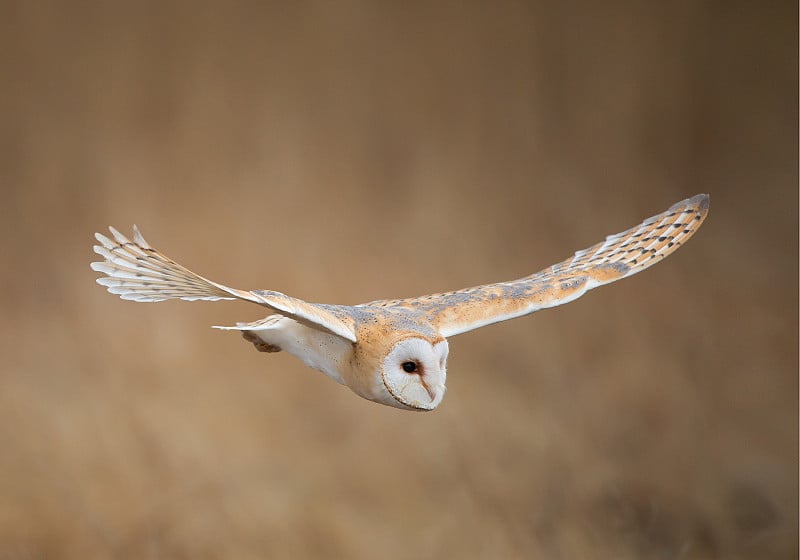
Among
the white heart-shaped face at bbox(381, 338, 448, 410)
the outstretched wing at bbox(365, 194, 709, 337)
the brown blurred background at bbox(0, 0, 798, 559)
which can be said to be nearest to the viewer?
the white heart-shaped face at bbox(381, 338, 448, 410)

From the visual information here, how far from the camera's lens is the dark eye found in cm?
188

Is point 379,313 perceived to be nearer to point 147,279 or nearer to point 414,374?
point 414,374

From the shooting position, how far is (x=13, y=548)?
11.9 feet

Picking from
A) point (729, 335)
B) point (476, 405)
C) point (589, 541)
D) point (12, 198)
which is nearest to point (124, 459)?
point (12, 198)

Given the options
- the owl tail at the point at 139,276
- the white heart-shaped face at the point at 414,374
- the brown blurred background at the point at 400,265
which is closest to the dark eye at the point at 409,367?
the white heart-shaped face at the point at 414,374

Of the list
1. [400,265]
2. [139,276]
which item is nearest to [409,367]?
[139,276]

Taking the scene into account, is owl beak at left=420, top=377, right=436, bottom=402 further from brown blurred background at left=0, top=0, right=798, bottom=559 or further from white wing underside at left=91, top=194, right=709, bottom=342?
brown blurred background at left=0, top=0, right=798, bottom=559

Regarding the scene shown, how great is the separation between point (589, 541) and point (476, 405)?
555 mm

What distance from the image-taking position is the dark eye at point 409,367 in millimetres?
1875

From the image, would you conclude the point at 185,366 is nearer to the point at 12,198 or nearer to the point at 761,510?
the point at 12,198

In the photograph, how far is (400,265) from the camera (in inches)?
153

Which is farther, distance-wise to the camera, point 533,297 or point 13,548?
point 13,548

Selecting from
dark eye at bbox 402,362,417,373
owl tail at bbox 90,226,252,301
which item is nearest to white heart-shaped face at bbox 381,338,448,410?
dark eye at bbox 402,362,417,373

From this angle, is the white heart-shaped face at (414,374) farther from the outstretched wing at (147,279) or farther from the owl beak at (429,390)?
the outstretched wing at (147,279)
